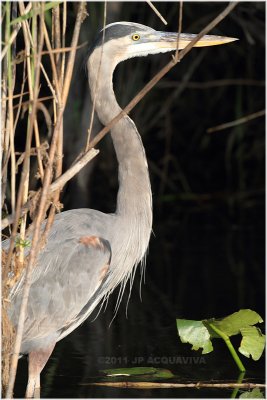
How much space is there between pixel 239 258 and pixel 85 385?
9.74 ft

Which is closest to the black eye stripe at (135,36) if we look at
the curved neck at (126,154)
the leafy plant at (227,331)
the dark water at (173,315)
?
the curved neck at (126,154)

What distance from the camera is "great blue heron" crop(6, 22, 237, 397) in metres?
3.71

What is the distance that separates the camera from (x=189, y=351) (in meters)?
4.44

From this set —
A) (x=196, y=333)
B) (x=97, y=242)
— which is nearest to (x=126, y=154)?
(x=97, y=242)

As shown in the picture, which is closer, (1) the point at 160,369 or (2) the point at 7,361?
(2) the point at 7,361

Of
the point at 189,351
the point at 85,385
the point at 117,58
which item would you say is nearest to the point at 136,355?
the point at 189,351

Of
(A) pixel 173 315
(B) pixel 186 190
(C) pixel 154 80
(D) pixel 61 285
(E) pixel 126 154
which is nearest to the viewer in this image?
(C) pixel 154 80

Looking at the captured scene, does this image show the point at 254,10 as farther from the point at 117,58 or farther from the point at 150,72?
the point at 117,58

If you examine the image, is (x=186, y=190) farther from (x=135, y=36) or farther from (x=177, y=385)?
(x=177, y=385)

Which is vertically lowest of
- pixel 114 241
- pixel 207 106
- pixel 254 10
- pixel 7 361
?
pixel 7 361

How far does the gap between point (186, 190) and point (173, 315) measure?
3.40 meters

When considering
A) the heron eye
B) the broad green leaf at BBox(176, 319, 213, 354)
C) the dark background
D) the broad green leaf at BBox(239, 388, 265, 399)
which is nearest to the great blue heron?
the heron eye

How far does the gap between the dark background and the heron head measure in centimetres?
18

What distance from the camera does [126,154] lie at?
3.86 metres
